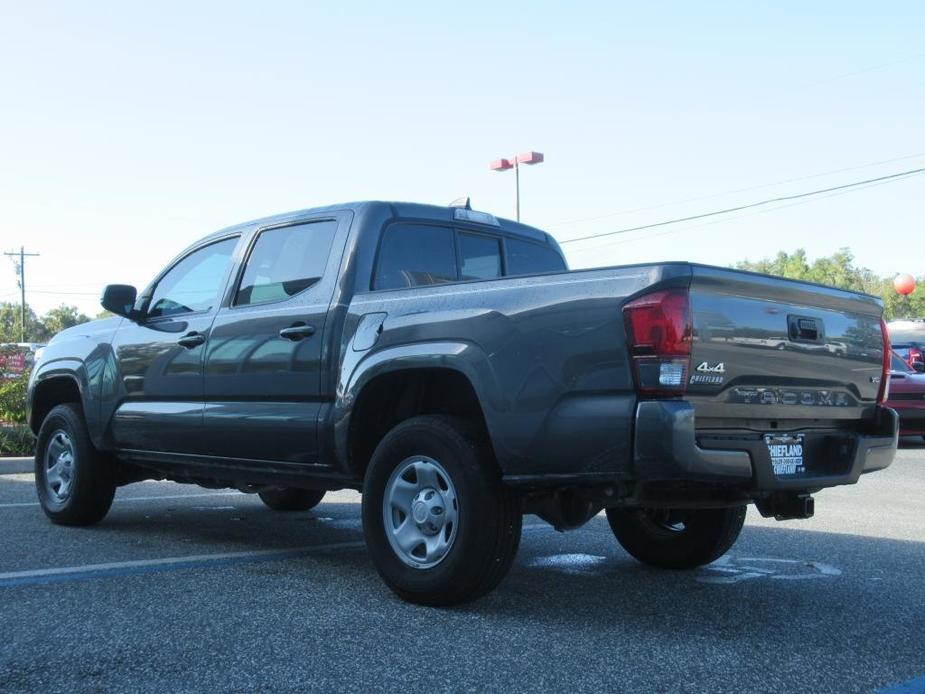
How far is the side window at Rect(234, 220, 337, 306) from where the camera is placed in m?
5.66

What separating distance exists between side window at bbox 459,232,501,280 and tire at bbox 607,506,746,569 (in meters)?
1.59

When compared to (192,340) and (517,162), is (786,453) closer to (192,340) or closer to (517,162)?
(192,340)

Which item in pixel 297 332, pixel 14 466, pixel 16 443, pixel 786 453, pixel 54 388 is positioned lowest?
pixel 14 466

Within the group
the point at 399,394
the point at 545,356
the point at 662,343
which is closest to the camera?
the point at 662,343

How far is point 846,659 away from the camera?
12.8 feet

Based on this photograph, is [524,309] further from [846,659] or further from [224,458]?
[224,458]

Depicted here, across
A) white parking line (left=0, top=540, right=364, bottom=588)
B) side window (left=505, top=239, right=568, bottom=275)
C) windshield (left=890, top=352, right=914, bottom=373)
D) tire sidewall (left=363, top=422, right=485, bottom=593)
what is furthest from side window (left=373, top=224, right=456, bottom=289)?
windshield (left=890, top=352, right=914, bottom=373)

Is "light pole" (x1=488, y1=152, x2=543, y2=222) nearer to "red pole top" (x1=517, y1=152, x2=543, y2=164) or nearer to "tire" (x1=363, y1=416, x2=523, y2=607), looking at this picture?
"red pole top" (x1=517, y1=152, x2=543, y2=164)

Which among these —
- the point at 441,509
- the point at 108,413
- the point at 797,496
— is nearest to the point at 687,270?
the point at 797,496

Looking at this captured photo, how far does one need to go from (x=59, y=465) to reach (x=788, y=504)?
5.10 metres

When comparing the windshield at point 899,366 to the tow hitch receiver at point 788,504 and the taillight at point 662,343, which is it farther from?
the taillight at point 662,343

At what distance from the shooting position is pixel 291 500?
26.7 feet

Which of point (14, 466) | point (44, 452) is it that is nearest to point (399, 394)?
point (44, 452)

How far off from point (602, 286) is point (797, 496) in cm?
133
